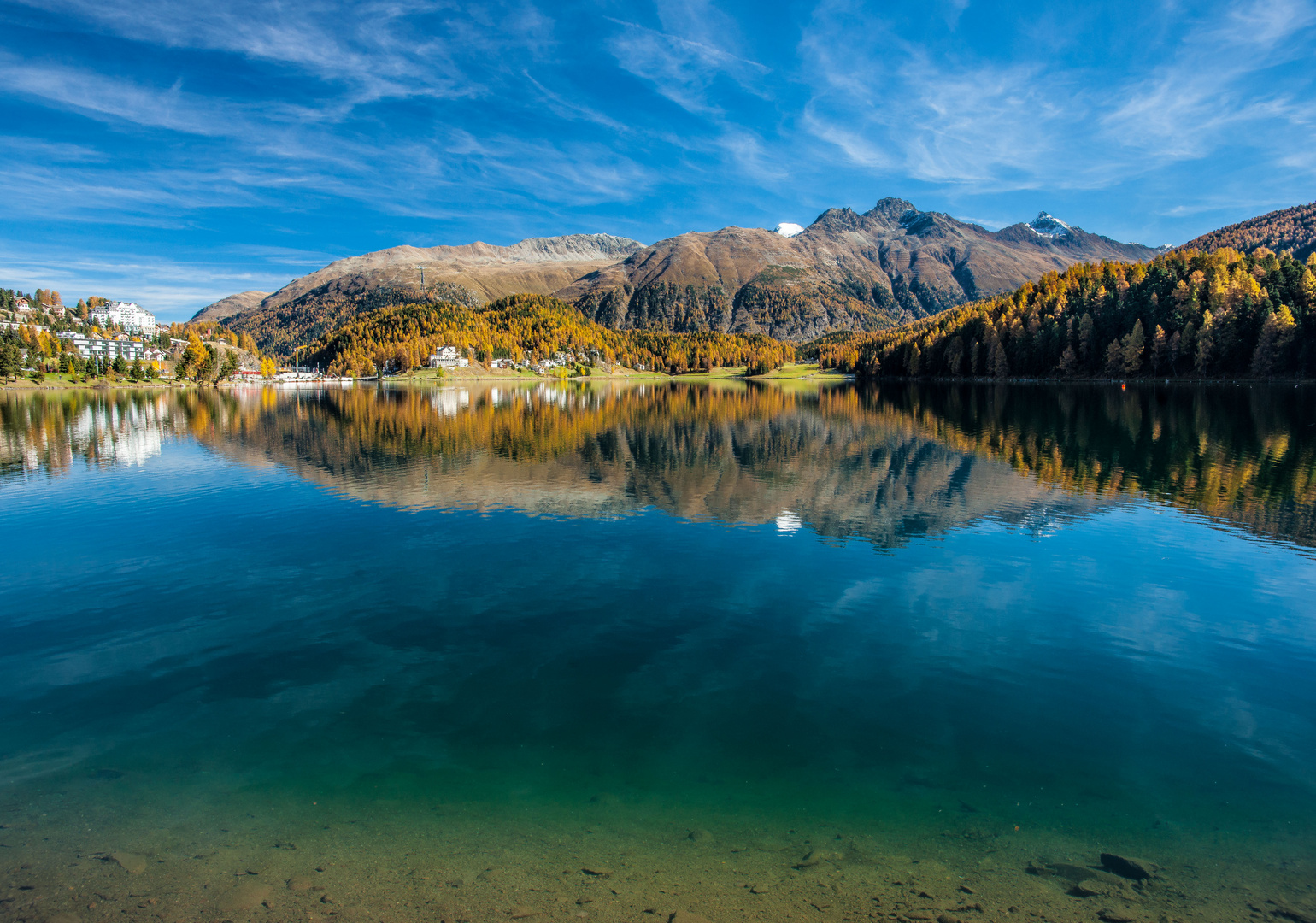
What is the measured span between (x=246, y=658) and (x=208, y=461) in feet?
121

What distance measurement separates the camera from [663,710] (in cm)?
1155

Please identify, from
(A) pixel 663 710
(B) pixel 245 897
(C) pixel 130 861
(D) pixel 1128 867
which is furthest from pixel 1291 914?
(C) pixel 130 861

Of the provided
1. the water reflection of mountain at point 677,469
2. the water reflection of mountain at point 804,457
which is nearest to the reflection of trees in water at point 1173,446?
the water reflection of mountain at point 804,457

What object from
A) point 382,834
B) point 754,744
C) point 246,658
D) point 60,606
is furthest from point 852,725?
point 60,606

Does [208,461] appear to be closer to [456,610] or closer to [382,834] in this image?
[456,610]

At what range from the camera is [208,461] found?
43.8 m

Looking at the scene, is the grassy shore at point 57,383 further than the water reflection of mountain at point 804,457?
Yes

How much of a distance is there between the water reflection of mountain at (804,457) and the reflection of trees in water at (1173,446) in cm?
17

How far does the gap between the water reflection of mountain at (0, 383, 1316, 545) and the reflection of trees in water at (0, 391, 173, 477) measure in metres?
0.38

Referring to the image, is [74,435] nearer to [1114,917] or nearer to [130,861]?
[130,861]

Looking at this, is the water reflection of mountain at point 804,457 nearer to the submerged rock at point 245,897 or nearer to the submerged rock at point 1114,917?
the submerged rock at point 1114,917

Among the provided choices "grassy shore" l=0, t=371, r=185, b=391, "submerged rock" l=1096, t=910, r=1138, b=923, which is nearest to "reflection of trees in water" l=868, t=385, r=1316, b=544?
"submerged rock" l=1096, t=910, r=1138, b=923

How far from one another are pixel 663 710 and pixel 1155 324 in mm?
162671

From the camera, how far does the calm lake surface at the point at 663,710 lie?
7766mm
